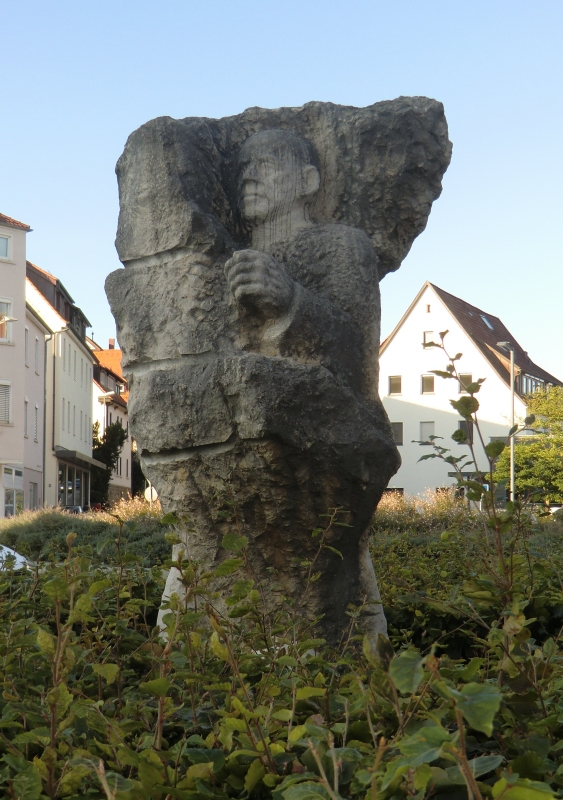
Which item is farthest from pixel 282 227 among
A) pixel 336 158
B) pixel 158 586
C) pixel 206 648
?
pixel 206 648

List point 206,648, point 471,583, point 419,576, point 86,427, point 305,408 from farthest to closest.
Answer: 1. point 86,427
2. point 419,576
3. point 305,408
4. point 206,648
5. point 471,583

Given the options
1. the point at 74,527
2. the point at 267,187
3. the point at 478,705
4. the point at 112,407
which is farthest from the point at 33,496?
the point at 478,705

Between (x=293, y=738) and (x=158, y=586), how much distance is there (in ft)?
10.1

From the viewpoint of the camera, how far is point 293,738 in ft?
5.07

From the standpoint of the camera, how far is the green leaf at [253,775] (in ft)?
4.88

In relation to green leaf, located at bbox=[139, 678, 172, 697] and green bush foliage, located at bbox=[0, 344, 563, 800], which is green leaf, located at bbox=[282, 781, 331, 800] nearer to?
green bush foliage, located at bbox=[0, 344, 563, 800]

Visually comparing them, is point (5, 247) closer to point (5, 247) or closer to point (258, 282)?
point (5, 247)

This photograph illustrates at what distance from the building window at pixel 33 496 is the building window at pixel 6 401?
415 cm

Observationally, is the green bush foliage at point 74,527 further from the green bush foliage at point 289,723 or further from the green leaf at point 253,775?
the green leaf at point 253,775

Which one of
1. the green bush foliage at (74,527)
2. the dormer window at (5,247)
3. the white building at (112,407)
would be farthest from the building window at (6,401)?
the green bush foliage at (74,527)

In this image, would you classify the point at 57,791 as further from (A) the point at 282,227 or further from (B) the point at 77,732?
(A) the point at 282,227

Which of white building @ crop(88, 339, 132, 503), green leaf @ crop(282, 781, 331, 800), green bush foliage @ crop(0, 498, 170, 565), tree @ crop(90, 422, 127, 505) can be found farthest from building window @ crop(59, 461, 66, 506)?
green leaf @ crop(282, 781, 331, 800)

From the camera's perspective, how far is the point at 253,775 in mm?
1489

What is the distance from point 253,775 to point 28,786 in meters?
0.38
